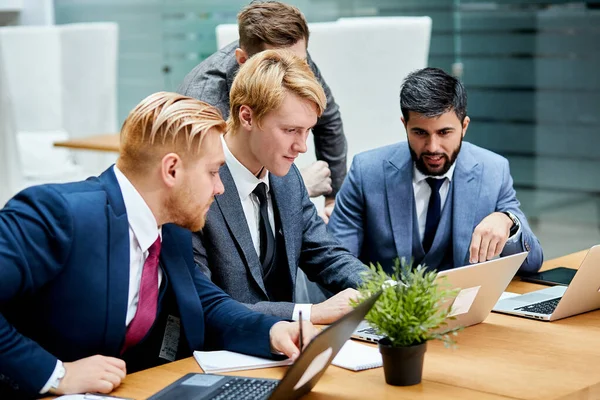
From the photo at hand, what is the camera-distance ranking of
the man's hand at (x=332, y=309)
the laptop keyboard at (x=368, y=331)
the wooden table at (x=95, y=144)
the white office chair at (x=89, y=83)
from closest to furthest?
the laptop keyboard at (x=368, y=331), the man's hand at (x=332, y=309), the wooden table at (x=95, y=144), the white office chair at (x=89, y=83)

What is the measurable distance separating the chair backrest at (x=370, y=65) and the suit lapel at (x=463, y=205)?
1.61 metres

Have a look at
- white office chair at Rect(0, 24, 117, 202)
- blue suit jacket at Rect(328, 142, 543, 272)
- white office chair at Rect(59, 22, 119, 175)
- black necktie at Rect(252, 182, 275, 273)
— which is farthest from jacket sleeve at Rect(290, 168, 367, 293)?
white office chair at Rect(59, 22, 119, 175)

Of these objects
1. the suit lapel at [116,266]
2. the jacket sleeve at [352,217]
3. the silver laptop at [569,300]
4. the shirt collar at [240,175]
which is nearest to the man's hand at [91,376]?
the suit lapel at [116,266]

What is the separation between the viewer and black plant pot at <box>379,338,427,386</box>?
77.9 inches

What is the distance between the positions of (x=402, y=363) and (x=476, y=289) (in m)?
0.44

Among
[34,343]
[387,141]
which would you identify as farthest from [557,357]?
[387,141]

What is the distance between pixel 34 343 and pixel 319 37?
301 centimetres

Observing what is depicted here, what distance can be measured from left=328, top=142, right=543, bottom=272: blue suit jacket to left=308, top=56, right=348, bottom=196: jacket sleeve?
3.48 ft

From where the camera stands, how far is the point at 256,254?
2.74 meters

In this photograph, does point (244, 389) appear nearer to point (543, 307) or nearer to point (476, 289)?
point (476, 289)

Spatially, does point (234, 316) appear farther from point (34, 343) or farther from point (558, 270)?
point (558, 270)

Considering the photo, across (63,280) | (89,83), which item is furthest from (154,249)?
(89,83)

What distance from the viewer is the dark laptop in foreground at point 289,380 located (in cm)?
179

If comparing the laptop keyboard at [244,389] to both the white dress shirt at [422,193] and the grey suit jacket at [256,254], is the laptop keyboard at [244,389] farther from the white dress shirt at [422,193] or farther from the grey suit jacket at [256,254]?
the white dress shirt at [422,193]
